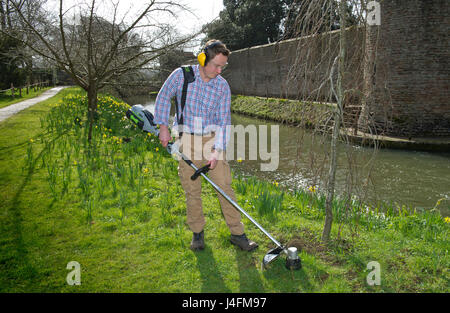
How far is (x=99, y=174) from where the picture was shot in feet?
16.6

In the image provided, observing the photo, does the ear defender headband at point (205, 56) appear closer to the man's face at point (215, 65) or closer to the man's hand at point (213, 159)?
the man's face at point (215, 65)

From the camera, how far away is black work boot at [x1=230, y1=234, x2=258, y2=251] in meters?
3.15

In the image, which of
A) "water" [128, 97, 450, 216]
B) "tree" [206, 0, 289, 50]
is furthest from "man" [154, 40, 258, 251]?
"tree" [206, 0, 289, 50]

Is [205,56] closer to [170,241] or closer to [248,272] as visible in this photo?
[170,241]

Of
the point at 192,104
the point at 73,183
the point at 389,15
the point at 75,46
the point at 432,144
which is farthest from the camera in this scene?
the point at 389,15

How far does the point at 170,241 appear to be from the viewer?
3.29m

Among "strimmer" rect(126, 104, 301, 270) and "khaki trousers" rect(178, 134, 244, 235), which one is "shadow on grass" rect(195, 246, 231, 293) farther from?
"strimmer" rect(126, 104, 301, 270)

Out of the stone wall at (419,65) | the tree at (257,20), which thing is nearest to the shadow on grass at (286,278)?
the stone wall at (419,65)

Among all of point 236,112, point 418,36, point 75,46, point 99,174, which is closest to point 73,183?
point 99,174

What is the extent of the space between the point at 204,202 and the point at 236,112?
18.1 m

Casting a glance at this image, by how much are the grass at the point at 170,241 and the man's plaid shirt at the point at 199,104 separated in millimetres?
1161

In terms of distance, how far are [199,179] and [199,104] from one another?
0.74 metres

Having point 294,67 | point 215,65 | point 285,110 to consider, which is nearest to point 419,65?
point 285,110
